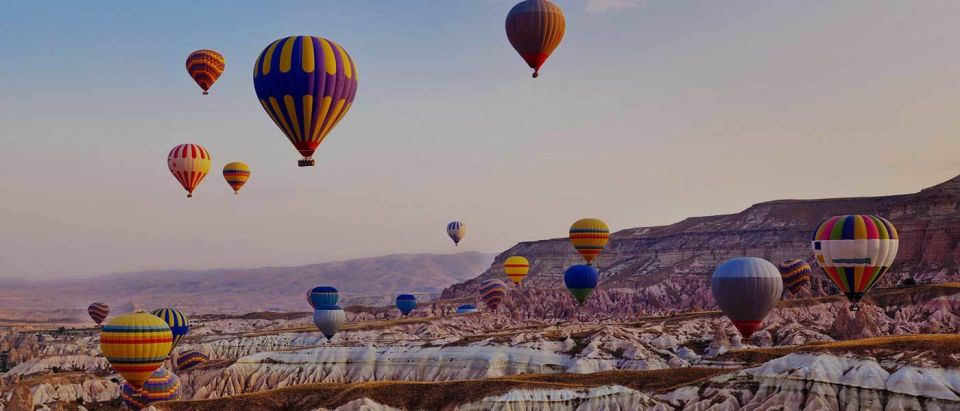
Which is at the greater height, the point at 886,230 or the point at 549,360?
the point at 886,230

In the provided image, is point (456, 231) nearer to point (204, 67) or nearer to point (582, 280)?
point (582, 280)

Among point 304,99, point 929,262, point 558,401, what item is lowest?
point 558,401

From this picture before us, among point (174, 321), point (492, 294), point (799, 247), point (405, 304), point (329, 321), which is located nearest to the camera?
point (174, 321)

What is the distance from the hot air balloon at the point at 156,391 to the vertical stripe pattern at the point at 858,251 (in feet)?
197

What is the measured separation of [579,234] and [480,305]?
60.2 m

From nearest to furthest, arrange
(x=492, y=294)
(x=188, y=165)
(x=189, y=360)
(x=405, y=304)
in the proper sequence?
(x=188, y=165), (x=189, y=360), (x=492, y=294), (x=405, y=304)

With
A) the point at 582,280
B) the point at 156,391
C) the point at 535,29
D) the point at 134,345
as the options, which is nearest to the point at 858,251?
the point at 535,29

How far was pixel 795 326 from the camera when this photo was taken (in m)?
105

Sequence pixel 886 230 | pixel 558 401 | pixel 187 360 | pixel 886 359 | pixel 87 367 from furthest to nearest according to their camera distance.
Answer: pixel 87 367
pixel 187 360
pixel 886 230
pixel 558 401
pixel 886 359

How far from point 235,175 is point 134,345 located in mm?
40130

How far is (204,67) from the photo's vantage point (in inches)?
3856

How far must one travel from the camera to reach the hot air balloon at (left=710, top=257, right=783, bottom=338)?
75.4 meters

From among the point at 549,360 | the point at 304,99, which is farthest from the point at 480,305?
the point at 304,99

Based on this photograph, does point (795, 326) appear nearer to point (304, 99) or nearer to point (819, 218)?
point (304, 99)
